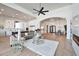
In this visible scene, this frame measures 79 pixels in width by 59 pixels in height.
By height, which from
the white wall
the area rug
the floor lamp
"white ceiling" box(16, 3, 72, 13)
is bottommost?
the area rug

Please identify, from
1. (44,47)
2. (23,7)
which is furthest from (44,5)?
(44,47)

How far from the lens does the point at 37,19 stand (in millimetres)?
2596

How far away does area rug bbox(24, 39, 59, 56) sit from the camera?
2406mm

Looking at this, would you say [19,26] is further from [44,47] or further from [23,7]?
[44,47]

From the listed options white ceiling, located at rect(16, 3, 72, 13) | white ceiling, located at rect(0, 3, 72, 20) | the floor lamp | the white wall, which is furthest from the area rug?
white ceiling, located at rect(16, 3, 72, 13)

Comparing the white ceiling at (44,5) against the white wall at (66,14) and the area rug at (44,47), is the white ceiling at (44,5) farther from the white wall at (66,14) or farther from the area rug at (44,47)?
the area rug at (44,47)

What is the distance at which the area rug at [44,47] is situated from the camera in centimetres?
241

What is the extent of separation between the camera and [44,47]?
2492 millimetres

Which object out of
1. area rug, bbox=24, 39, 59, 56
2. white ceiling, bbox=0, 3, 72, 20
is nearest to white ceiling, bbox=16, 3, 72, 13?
white ceiling, bbox=0, 3, 72, 20

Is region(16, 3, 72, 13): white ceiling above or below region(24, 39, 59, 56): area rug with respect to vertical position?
above

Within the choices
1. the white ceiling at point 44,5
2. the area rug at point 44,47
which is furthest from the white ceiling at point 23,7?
the area rug at point 44,47

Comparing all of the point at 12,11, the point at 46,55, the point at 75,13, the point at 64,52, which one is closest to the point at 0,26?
the point at 12,11

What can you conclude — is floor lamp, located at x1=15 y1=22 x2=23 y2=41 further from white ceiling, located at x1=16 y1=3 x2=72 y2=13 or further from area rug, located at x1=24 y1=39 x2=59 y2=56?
white ceiling, located at x1=16 y1=3 x2=72 y2=13

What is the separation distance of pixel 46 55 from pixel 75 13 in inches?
54.3
